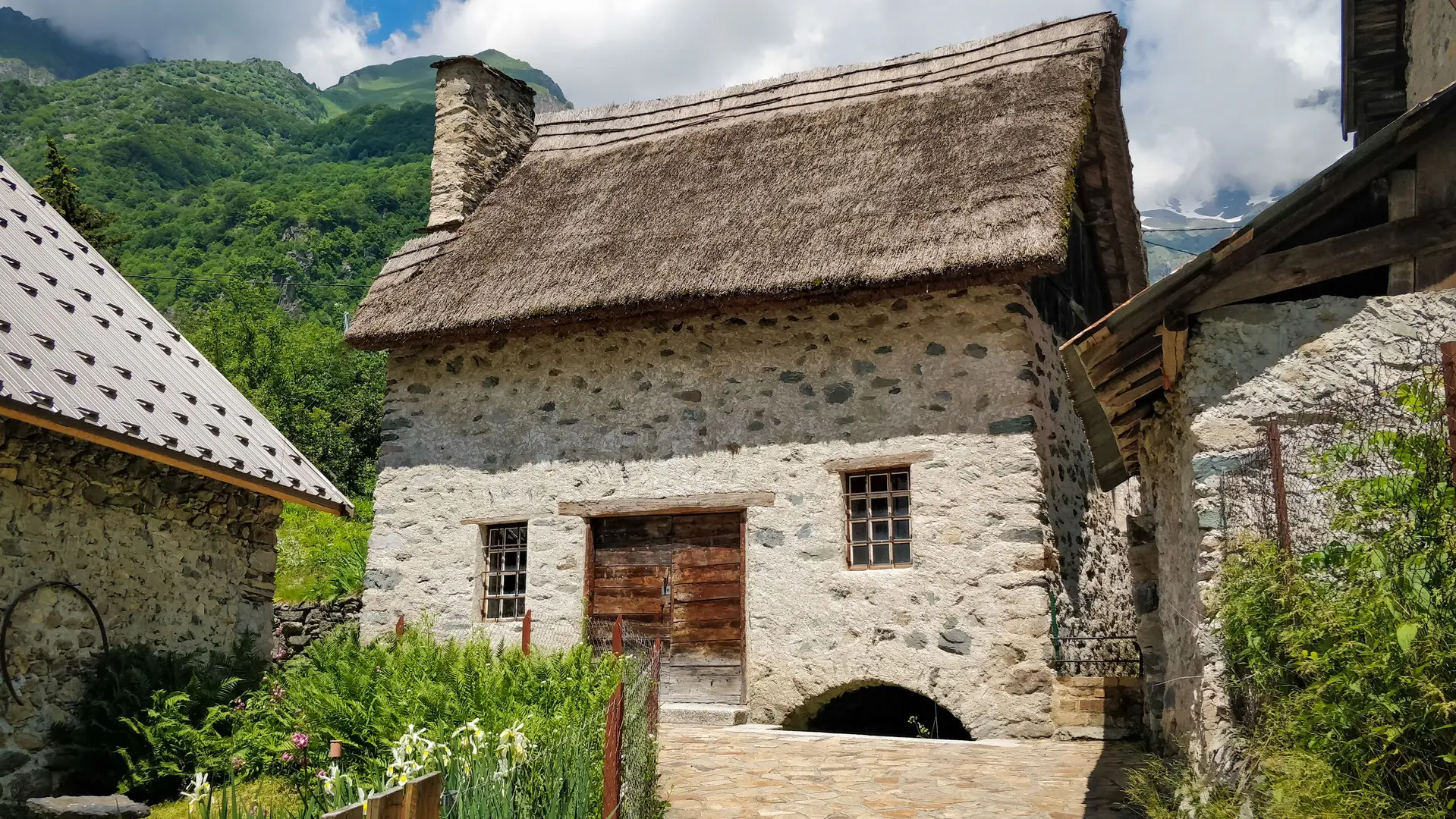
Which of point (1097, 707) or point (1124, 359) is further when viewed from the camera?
point (1097, 707)

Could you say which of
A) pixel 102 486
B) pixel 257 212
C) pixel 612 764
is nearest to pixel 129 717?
pixel 102 486

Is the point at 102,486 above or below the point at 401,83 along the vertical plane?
below

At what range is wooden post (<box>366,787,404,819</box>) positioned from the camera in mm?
2432

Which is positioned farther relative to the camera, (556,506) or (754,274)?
(556,506)

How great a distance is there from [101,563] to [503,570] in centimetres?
383

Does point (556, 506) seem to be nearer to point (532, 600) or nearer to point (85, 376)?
point (532, 600)

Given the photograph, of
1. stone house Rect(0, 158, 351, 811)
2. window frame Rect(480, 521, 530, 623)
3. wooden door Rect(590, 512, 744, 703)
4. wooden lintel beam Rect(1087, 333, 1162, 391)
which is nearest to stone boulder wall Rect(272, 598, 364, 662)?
window frame Rect(480, 521, 530, 623)

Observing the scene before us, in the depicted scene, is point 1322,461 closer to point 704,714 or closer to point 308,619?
point 704,714

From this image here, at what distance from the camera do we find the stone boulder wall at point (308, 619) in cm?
1190

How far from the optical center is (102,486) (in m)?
6.82

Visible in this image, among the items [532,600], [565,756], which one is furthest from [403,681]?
[532,600]

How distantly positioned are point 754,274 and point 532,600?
3430 millimetres

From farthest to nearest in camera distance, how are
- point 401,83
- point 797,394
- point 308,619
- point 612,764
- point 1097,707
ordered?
point 401,83
point 308,619
point 797,394
point 1097,707
point 612,764

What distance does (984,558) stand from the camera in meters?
8.39
